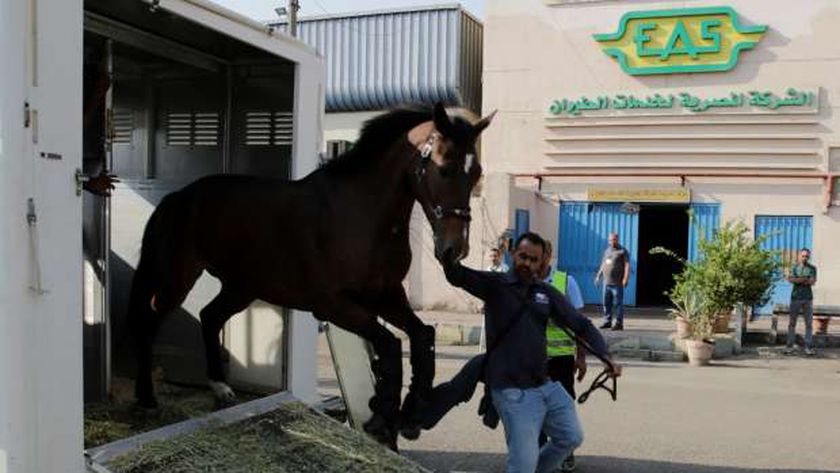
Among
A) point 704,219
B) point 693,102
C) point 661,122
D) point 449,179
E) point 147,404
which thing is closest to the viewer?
point 449,179

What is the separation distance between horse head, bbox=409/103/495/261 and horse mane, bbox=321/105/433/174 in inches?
15.7

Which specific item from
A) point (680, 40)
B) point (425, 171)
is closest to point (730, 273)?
point (680, 40)

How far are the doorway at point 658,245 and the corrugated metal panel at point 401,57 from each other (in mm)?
5819

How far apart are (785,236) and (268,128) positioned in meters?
15.2

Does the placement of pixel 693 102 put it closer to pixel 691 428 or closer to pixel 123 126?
pixel 691 428

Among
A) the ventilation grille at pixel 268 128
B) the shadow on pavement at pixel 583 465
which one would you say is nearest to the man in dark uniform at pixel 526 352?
the shadow on pavement at pixel 583 465

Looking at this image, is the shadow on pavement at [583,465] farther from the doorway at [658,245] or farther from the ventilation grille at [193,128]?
the doorway at [658,245]

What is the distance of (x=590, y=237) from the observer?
758 inches

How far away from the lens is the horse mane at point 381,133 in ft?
14.5

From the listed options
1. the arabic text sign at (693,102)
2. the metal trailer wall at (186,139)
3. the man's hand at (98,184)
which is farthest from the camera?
the arabic text sign at (693,102)

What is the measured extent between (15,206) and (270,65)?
322 centimetres

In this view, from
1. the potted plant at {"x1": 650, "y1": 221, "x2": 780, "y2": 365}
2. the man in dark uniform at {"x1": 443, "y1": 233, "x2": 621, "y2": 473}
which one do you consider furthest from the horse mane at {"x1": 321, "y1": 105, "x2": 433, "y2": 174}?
the potted plant at {"x1": 650, "y1": 221, "x2": 780, "y2": 365}

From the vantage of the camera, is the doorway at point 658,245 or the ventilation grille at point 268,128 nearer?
the ventilation grille at point 268,128

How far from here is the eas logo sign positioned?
60.3 feet
